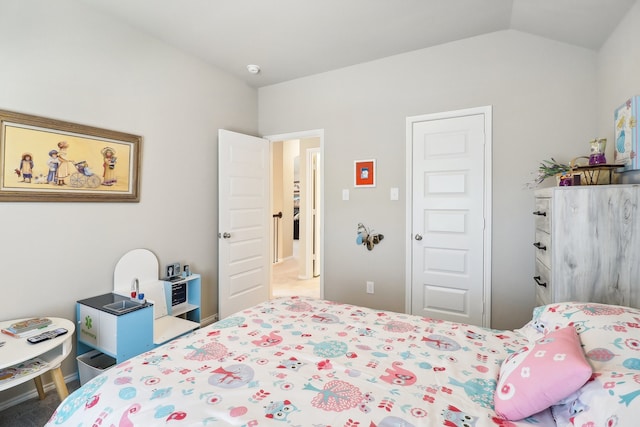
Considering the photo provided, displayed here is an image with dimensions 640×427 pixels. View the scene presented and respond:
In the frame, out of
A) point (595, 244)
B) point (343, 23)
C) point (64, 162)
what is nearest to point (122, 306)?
point (64, 162)

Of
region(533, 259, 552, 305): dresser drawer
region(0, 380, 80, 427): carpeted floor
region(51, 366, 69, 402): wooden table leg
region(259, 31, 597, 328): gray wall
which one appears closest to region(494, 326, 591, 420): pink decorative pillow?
region(533, 259, 552, 305): dresser drawer

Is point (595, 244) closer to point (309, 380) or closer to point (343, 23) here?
point (309, 380)

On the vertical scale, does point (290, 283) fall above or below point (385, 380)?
below

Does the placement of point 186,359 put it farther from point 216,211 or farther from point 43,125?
point 216,211

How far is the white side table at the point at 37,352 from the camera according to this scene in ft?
5.03

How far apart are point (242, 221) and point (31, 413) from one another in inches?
83.4

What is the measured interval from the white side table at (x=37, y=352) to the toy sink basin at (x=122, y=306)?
0.75 feet

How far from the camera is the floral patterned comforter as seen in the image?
3.22ft

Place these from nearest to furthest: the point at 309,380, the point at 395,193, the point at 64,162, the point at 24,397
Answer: the point at 309,380
the point at 24,397
the point at 64,162
the point at 395,193

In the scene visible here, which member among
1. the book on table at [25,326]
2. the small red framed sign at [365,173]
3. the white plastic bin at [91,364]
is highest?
the small red framed sign at [365,173]

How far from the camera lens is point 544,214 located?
Answer: 6.66ft

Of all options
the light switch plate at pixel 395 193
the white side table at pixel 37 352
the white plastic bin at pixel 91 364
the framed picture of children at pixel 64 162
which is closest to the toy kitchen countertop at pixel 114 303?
the white side table at pixel 37 352

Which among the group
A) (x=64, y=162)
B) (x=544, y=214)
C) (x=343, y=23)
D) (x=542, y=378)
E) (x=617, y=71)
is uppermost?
(x=343, y=23)

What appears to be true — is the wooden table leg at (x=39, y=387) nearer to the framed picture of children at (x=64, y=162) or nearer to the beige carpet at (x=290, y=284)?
the framed picture of children at (x=64, y=162)
